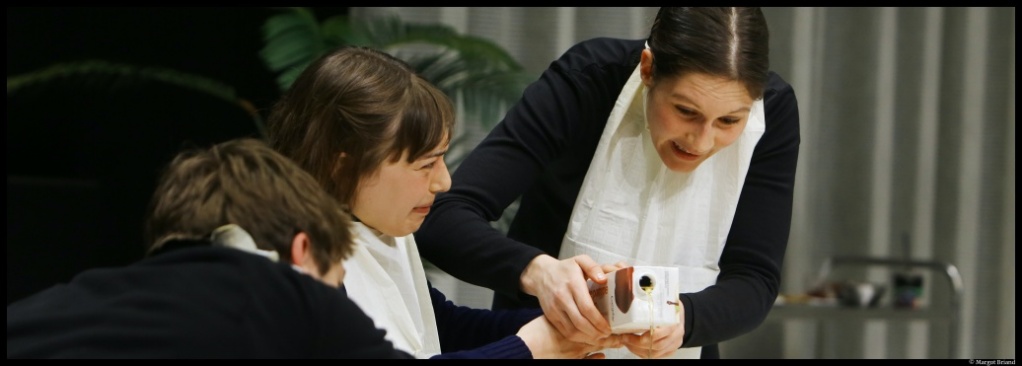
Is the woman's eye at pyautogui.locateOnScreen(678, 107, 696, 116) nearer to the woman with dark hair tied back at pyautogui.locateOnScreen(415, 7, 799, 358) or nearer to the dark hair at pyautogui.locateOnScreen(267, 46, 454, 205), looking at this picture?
the woman with dark hair tied back at pyautogui.locateOnScreen(415, 7, 799, 358)

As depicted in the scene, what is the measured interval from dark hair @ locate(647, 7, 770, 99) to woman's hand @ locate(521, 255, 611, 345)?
0.27m

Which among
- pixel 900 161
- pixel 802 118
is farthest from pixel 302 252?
pixel 900 161

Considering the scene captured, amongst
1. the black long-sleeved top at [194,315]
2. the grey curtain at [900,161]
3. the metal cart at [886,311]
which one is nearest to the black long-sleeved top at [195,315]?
the black long-sleeved top at [194,315]

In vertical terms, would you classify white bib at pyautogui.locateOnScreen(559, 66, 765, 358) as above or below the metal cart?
above

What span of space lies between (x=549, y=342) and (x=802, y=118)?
2.68 m

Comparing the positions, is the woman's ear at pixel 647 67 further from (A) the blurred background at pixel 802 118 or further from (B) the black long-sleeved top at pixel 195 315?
(A) the blurred background at pixel 802 118

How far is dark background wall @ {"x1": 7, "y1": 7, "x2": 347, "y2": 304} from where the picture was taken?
330 centimetres

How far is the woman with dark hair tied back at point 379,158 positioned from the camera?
1232mm

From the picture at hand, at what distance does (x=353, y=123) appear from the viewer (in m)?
1.23

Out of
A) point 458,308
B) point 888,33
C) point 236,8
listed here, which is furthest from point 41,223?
point 888,33

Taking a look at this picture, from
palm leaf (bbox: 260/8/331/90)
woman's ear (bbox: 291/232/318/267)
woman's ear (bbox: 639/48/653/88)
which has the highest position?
woman's ear (bbox: 639/48/653/88)

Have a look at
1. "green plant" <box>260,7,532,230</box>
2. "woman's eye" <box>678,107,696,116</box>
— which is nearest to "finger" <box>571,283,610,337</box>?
"woman's eye" <box>678,107,696,116</box>

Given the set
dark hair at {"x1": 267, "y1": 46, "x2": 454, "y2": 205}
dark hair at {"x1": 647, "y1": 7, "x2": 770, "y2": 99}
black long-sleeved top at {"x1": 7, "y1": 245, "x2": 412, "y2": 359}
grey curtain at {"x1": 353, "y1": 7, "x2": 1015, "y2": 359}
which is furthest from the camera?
Result: grey curtain at {"x1": 353, "y1": 7, "x2": 1015, "y2": 359}

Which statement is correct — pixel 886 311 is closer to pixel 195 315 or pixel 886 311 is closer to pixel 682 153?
pixel 682 153
